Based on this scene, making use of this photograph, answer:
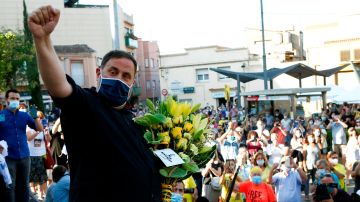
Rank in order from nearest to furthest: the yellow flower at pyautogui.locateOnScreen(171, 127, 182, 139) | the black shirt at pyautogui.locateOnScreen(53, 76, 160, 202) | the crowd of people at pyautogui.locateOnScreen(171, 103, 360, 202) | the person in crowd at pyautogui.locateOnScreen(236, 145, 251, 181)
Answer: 1. the black shirt at pyautogui.locateOnScreen(53, 76, 160, 202)
2. the yellow flower at pyautogui.locateOnScreen(171, 127, 182, 139)
3. the crowd of people at pyautogui.locateOnScreen(171, 103, 360, 202)
4. the person in crowd at pyautogui.locateOnScreen(236, 145, 251, 181)

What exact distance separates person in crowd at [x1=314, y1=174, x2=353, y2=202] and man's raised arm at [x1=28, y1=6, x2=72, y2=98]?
175 inches

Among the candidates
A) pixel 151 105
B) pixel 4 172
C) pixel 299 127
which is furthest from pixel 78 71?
pixel 151 105

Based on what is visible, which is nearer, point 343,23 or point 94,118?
point 94,118

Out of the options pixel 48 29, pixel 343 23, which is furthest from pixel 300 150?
pixel 343 23

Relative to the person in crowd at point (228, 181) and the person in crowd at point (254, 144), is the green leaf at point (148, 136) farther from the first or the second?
the person in crowd at point (254, 144)

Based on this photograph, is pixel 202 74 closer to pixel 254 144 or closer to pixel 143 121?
pixel 254 144

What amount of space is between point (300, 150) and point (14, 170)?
7.38 meters

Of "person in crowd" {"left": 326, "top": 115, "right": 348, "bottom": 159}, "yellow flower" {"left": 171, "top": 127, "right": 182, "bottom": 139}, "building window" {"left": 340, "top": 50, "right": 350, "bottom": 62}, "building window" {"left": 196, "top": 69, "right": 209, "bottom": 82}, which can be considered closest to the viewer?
"yellow flower" {"left": 171, "top": 127, "right": 182, "bottom": 139}

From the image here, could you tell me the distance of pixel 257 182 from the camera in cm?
755

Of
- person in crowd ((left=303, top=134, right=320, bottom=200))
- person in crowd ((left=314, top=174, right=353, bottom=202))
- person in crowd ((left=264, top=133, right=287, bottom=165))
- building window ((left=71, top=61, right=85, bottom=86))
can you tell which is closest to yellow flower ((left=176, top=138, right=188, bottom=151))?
person in crowd ((left=314, top=174, right=353, bottom=202))

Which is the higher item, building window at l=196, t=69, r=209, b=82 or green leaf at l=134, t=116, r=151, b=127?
building window at l=196, t=69, r=209, b=82

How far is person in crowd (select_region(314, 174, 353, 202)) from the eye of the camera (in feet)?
18.5

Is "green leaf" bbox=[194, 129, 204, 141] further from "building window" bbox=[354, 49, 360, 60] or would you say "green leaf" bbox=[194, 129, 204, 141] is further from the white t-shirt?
"building window" bbox=[354, 49, 360, 60]

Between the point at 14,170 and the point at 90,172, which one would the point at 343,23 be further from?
the point at 90,172
